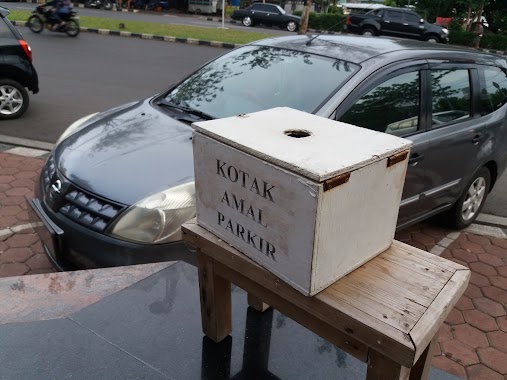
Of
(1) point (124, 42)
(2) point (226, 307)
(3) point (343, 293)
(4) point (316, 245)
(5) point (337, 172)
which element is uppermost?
(5) point (337, 172)

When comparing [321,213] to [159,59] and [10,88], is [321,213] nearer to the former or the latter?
[10,88]

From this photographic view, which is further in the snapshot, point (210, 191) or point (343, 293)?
point (210, 191)

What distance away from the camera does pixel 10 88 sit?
662 centimetres

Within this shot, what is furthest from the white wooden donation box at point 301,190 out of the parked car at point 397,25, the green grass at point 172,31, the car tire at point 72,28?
the parked car at point 397,25

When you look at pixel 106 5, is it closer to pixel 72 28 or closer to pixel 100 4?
pixel 100 4

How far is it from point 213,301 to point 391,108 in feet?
7.18

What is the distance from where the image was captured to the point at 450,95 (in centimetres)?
377

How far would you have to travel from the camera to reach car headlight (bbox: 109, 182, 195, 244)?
2.52 meters

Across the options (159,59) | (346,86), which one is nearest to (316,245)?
(346,86)

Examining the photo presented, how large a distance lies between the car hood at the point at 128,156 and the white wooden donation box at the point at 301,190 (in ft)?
3.97

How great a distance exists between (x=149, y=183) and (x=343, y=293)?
1.61 metres

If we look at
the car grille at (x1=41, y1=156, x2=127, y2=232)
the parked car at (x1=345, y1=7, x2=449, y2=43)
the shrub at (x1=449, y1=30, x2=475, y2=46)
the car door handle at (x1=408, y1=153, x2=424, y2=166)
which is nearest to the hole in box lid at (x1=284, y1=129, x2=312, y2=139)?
the car grille at (x1=41, y1=156, x2=127, y2=232)

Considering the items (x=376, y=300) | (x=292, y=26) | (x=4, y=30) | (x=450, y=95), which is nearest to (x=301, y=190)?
(x=376, y=300)

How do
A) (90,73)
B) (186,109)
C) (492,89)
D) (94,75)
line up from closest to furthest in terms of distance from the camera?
1. (186,109)
2. (492,89)
3. (94,75)
4. (90,73)
